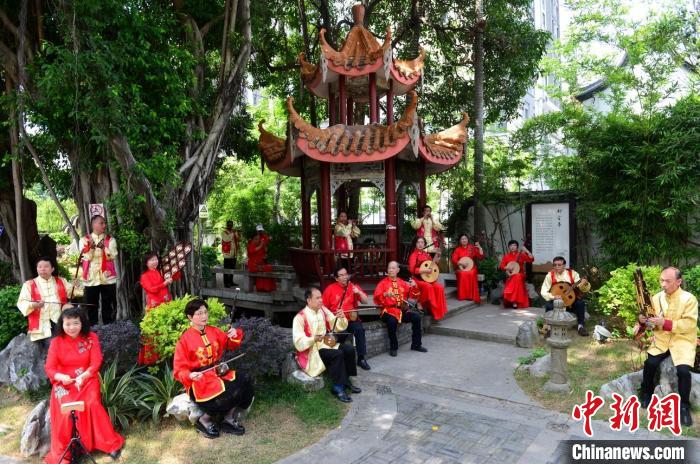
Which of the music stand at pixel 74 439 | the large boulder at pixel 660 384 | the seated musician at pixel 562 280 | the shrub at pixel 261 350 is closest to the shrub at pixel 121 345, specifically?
the music stand at pixel 74 439

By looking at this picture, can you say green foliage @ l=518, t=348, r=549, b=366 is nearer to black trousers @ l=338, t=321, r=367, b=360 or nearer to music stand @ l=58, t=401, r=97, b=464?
black trousers @ l=338, t=321, r=367, b=360

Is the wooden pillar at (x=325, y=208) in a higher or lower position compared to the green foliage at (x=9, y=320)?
higher

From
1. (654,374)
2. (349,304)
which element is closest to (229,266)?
(349,304)

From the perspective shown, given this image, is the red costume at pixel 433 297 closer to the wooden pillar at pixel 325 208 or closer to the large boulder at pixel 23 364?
the wooden pillar at pixel 325 208

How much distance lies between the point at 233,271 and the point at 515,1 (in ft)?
31.1

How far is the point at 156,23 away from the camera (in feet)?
21.2

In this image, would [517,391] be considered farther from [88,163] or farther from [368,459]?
[88,163]

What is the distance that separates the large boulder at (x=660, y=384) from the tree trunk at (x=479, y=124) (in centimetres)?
635

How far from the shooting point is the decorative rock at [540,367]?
5488 mm

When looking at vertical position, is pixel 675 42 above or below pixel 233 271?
above

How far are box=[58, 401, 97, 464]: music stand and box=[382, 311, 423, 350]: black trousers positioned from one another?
3.95 m

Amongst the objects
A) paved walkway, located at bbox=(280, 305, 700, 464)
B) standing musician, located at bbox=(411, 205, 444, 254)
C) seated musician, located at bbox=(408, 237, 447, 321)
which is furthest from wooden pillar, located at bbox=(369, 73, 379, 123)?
paved walkway, located at bbox=(280, 305, 700, 464)

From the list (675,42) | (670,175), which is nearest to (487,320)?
(670,175)

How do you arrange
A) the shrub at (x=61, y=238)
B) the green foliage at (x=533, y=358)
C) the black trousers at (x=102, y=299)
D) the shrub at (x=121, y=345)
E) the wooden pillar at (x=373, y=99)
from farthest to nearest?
the shrub at (x=61, y=238) → the wooden pillar at (x=373, y=99) → the black trousers at (x=102, y=299) → the green foliage at (x=533, y=358) → the shrub at (x=121, y=345)
